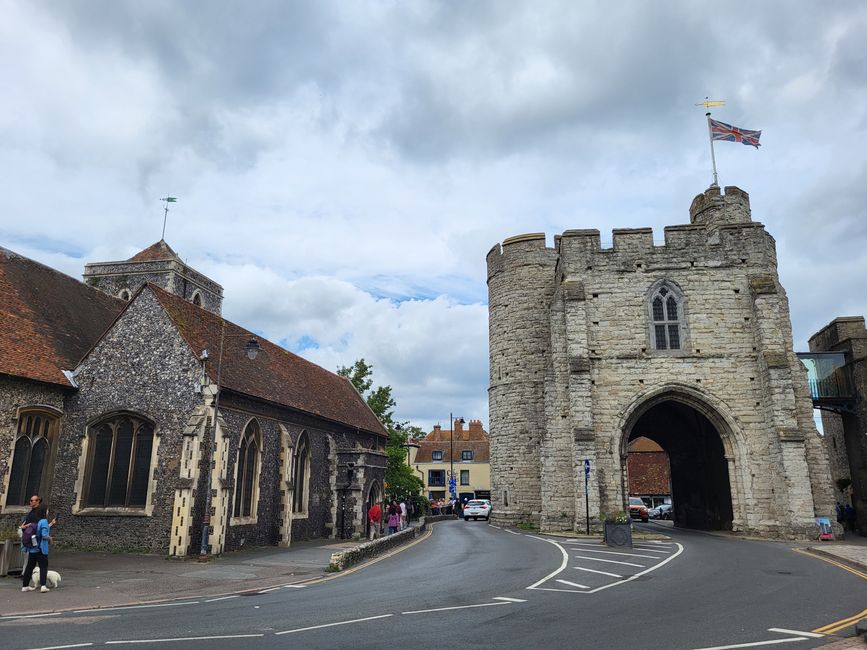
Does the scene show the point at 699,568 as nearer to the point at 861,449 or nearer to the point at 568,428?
the point at 568,428

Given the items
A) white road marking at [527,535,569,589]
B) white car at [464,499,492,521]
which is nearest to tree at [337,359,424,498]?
white car at [464,499,492,521]

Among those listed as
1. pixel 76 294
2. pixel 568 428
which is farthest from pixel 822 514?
pixel 76 294

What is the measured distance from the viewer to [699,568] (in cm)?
1484

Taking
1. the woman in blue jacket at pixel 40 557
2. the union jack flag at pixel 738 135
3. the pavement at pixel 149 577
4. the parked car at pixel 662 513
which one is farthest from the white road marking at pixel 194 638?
the parked car at pixel 662 513

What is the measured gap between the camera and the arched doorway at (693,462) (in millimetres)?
30072

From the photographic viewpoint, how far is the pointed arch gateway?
1020 inches

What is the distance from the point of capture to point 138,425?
63.6ft

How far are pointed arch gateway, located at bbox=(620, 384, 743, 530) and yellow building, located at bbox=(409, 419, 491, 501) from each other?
3820 cm

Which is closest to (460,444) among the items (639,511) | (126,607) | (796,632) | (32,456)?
(639,511)

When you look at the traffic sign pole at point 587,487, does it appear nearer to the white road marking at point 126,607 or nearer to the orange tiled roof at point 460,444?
the white road marking at point 126,607

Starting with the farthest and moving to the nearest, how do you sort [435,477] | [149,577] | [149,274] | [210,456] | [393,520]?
[435,477] < [149,274] < [393,520] < [210,456] < [149,577]

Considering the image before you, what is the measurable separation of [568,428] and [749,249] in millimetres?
10903

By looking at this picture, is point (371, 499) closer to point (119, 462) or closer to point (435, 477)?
point (119, 462)

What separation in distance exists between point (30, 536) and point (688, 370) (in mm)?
23285
